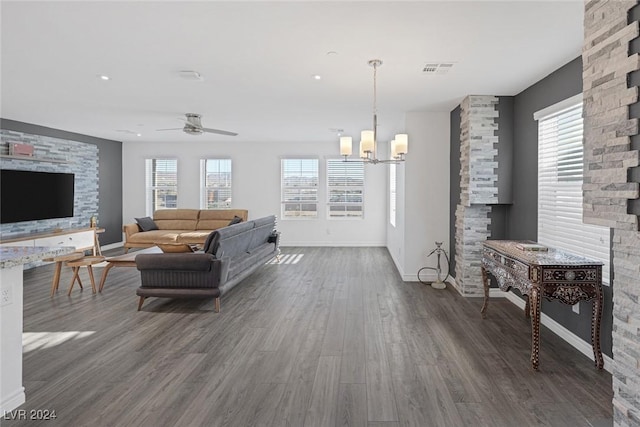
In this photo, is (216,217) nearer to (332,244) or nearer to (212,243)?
(332,244)

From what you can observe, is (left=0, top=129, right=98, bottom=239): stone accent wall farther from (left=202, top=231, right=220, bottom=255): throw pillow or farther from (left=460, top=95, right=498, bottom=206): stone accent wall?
(left=460, top=95, right=498, bottom=206): stone accent wall

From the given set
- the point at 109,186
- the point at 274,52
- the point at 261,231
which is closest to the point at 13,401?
the point at 274,52

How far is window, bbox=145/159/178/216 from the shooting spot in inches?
374

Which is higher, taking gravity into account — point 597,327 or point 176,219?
point 176,219

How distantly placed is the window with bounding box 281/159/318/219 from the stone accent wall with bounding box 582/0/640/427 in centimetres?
749

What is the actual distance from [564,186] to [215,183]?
25.4ft

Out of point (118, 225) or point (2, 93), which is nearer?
point (2, 93)

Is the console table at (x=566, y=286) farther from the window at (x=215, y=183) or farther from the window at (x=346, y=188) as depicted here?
the window at (x=215, y=183)

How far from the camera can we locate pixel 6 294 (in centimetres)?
216

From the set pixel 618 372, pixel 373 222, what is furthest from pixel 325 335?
pixel 373 222

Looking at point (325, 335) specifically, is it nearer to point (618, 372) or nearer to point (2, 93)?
point (618, 372)

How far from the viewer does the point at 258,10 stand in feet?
8.29

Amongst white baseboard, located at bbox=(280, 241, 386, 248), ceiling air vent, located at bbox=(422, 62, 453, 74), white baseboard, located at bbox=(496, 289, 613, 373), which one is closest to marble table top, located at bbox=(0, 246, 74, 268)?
ceiling air vent, located at bbox=(422, 62, 453, 74)

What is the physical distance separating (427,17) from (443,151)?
3.14 meters
